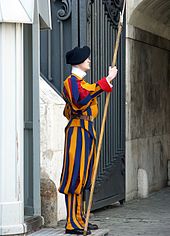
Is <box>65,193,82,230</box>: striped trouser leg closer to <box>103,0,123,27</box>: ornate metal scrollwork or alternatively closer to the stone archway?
<box>103,0,123,27</box>: ornate metal scrollwork

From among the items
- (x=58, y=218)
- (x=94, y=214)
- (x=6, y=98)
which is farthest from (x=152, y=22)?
(x=6, y=98)

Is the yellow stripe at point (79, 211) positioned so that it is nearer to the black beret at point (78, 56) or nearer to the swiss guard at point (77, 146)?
the swiss guard at point (77, 146)

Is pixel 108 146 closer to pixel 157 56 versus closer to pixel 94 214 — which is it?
pixel 94 214

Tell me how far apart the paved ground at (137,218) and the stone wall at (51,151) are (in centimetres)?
22

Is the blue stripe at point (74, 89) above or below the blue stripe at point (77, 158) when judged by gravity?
above

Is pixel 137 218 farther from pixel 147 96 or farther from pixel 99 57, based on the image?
pixel 147 96

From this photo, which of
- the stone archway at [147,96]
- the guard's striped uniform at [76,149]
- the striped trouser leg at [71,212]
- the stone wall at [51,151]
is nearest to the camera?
the guard's striped uniform at [76,149]

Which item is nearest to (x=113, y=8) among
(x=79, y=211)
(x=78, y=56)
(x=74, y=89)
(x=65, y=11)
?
(x=65, y=11)

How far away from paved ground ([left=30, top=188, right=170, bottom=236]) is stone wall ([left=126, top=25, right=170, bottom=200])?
436 millimetres

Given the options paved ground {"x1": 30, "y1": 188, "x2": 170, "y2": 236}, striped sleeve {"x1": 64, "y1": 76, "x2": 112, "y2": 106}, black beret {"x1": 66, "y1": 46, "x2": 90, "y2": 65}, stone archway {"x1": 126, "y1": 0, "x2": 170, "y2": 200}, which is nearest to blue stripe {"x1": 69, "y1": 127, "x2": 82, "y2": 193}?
striped sleeve {"x1": 64, "y1": 76, "x2": 112, "y2": 106}

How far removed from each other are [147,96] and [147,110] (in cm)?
22

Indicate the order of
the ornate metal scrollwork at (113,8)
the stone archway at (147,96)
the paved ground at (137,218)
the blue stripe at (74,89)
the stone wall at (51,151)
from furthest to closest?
the stone archway at (147,96), the ornate metal scrollwork at (113,8), the paved ground at (137,218), the stone wall at (51,151), the blue stripe at (74,89)

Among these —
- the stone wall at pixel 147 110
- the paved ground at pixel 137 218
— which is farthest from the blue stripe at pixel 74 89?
the stone wall at pixel 147 110

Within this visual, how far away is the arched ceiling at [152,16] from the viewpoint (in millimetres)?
10180
